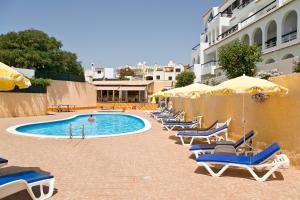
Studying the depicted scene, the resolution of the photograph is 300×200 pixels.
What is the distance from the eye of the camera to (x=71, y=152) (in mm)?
9664

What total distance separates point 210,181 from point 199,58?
1484 inches

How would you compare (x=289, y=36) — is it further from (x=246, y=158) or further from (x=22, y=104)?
(x=22, y=104)

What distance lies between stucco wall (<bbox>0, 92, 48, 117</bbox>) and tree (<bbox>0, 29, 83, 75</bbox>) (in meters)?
10.2

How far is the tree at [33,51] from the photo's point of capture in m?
36.1

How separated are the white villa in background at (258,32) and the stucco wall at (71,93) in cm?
1610

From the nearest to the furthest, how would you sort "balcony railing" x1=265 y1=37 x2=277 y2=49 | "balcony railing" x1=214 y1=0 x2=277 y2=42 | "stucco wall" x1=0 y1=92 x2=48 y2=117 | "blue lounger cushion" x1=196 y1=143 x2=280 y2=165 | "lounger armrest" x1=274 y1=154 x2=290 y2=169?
"lounger armrest" x1=274 y1=154 x2=290 y2=169
"blue lounger cushion" x1=196 y1=143 x2=280 y2=165
"stucco wall" x1=0 y1=92 x2=48 y2=117
"balcony railing" x1=265 y1=37 x2=277 y2=49
"balcony railing" x1=214 y1=0 x2=277 y2=42

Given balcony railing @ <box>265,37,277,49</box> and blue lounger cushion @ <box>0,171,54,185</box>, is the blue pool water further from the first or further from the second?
balcony railing @ <box>265,37,277,49</box>

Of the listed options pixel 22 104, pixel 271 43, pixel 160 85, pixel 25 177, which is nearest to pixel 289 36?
pixel 271 43

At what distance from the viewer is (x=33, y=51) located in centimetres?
3703

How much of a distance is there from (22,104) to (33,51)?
1337 centimetres

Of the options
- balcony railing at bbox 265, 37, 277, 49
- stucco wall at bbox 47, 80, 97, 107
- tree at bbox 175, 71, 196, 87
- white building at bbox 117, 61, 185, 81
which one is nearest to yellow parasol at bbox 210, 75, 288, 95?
balcony railing at bbox 265, 37, 277, 49

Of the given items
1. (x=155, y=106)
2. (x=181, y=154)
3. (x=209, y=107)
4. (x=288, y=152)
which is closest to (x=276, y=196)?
(x=288, y=152)

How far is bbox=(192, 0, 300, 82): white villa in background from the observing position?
72.1ft

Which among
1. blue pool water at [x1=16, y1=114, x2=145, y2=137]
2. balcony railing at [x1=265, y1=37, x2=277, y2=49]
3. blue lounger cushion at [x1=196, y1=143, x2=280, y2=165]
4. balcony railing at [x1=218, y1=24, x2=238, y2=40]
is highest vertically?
balcony railing at [x1=218, y1=24, x2=238, y2=40]
